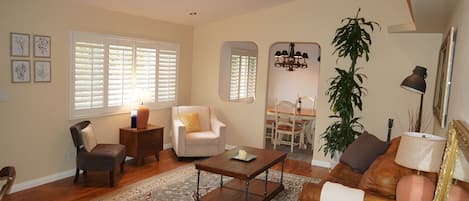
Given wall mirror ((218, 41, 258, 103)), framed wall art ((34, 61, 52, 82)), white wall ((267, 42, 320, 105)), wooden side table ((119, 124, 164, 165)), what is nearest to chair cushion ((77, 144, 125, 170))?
wooden side table ((119, 124, 164, 165))

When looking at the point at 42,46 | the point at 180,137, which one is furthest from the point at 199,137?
the point at 42,46

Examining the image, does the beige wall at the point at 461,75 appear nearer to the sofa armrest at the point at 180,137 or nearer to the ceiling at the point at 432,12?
the ceiling at the point at 432,12

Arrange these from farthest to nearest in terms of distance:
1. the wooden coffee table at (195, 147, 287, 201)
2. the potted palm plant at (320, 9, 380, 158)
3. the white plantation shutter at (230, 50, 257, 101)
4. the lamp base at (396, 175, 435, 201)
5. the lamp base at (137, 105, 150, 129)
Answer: the white plantation shutter at (230, 50, 257, 101) → the lamp base at (137, 105, 150, 129) → the potted palm plant at (320, 9, 380, 158) → the wooden coffee table at (195, 147, 287, 201) → the lamp base at (396, 175, 435, 201)

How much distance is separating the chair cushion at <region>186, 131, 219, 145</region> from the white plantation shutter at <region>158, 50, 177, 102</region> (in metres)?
0.94

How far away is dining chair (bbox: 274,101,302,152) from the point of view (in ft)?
22.1

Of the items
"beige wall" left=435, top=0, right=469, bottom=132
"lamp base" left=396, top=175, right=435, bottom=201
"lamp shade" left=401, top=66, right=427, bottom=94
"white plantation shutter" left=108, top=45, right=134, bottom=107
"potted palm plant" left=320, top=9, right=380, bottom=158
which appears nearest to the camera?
Result: "beige wall" left=435, top=0, right=469, bottom=132

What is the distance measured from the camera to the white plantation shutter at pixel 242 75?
762 cm

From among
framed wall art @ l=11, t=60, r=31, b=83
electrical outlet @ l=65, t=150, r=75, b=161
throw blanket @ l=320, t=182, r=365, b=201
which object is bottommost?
electrical outlet @ l=65, t=150, r=75, b=161

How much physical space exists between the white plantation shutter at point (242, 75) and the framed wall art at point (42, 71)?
383cm

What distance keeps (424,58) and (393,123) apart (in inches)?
41.0

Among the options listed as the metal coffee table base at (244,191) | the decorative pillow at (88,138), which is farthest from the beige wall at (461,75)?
the decorative pillow at (88,138)

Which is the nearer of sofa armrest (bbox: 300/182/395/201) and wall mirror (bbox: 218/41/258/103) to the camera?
sofa armrest (bbox: 300/182/395/201)

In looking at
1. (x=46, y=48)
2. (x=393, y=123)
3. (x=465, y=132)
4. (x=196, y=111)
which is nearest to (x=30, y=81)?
(x=46, y=48)

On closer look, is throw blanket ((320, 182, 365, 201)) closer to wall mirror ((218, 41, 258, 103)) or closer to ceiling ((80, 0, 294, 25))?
ceiling ((80, 0, 294, 25))
